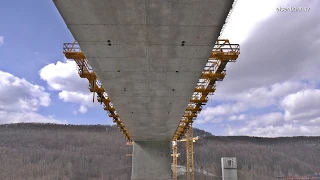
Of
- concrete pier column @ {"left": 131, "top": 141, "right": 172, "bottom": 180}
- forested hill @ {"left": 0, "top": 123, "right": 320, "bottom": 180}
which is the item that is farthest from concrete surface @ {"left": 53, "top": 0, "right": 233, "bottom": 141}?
forested hill @ {"left": 0, "top": 123, "right": 320, "bottom": 180}

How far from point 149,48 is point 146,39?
1.96 ft

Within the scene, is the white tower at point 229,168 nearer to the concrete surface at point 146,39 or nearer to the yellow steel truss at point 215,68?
the yellow steel truss at point 215,68

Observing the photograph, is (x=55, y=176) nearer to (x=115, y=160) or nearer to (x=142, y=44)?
(x=115, y=160)

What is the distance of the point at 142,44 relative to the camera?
28.3ft

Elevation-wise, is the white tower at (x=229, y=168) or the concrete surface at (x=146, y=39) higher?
the concrete surface at (x=146, y=39)

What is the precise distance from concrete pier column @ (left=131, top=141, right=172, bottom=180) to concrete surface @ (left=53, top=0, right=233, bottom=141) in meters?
15.0

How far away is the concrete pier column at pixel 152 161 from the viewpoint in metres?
27.3

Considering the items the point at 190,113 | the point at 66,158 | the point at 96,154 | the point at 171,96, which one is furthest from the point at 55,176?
the point at 171,96

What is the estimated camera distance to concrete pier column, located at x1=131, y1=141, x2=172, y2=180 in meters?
27.3

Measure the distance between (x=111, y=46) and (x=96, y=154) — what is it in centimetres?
18817

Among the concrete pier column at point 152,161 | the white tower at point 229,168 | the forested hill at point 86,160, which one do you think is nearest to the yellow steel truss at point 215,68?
the concrete pier column at point 152,161

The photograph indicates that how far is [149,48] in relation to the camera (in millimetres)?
8883

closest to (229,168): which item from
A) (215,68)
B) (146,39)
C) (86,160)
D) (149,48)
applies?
(215,68)

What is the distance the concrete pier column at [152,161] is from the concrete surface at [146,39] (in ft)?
49.3
